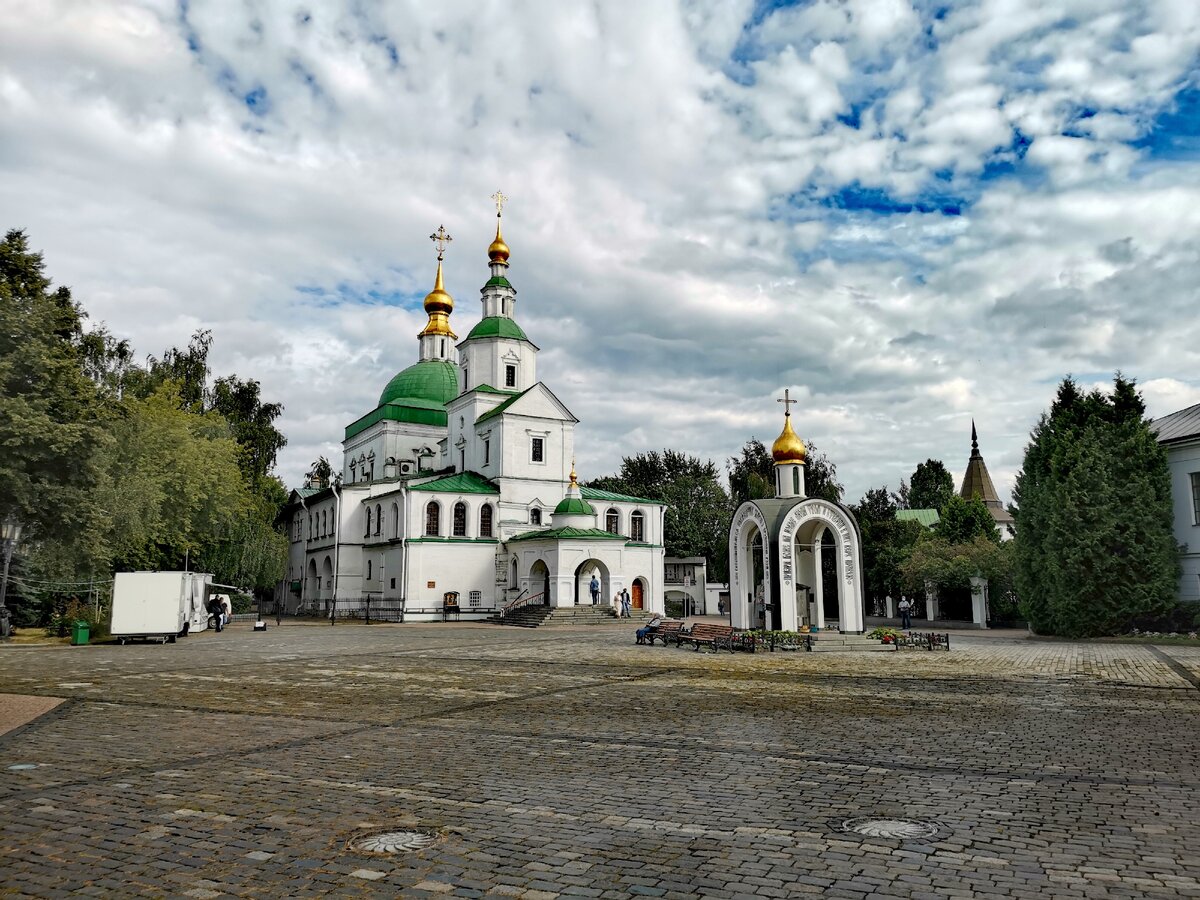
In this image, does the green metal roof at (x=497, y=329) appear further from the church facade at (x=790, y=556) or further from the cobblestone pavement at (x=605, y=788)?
the cobblestone pavement at (x=605, y=788)

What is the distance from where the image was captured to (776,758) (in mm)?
8805

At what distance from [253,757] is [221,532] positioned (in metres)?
38.7

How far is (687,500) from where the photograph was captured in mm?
71125

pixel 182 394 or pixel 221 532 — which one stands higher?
pixel 182 394

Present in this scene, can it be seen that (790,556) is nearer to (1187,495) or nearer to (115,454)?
(1187,495)

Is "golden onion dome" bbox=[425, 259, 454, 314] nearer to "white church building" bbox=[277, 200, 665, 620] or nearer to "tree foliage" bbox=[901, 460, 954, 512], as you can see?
"white church building" bbox=[277, 200, 665, 620]

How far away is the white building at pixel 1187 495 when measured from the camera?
29156 mm

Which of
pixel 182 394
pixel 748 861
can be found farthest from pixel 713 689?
pixel 182 394

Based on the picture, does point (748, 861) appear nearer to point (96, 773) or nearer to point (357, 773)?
point (357, 773)

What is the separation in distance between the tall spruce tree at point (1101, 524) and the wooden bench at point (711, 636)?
1279cm

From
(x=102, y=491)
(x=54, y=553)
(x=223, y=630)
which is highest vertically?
(x=102, y=491)

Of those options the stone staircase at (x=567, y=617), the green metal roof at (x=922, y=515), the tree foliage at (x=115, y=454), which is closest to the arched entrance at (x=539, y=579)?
the stone staircase at (x=567, y=617)

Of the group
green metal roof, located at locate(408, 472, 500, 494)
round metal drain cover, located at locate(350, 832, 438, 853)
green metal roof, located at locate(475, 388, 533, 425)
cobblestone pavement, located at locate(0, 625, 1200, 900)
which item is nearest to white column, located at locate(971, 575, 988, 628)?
cobblestone pavement, located at locate(0, 625, 1200, 900)

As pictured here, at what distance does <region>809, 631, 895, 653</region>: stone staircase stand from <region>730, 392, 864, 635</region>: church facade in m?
2.33
